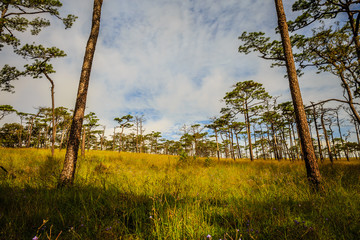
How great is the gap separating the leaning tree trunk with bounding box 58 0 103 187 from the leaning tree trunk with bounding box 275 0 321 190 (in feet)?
21.5

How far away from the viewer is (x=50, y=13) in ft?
24.9

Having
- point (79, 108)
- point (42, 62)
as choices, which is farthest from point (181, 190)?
point (42, 62)

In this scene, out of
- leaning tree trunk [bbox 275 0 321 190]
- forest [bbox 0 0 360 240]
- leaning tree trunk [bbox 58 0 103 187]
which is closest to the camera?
forest [bbox 0 0 360 240]

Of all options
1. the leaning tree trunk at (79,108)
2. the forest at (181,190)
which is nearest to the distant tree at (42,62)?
the forest at (181,190)

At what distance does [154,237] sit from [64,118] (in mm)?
32020

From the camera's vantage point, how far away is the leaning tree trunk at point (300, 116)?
4.04m

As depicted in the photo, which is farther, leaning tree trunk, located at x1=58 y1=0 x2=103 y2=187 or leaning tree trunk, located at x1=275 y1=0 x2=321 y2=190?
leaning tree trunk, located at x1=275 y1=0 x2=321 y2=190

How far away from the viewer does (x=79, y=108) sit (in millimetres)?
4344

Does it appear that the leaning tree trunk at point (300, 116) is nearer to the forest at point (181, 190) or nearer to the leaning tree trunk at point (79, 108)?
the forest at point (181, 190)

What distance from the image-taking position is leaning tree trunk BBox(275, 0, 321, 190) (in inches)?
159

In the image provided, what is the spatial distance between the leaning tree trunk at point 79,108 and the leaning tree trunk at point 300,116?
6.56 metres

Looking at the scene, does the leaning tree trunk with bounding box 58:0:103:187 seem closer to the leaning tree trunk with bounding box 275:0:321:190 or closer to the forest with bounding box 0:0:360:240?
the forest with bounding box 0:0:360:240

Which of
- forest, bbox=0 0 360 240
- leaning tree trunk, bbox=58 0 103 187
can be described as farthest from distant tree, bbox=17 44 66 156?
leaning tree trunk, bbox=58 0 103 187

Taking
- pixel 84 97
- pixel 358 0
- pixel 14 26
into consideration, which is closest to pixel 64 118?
pixel 14 26
